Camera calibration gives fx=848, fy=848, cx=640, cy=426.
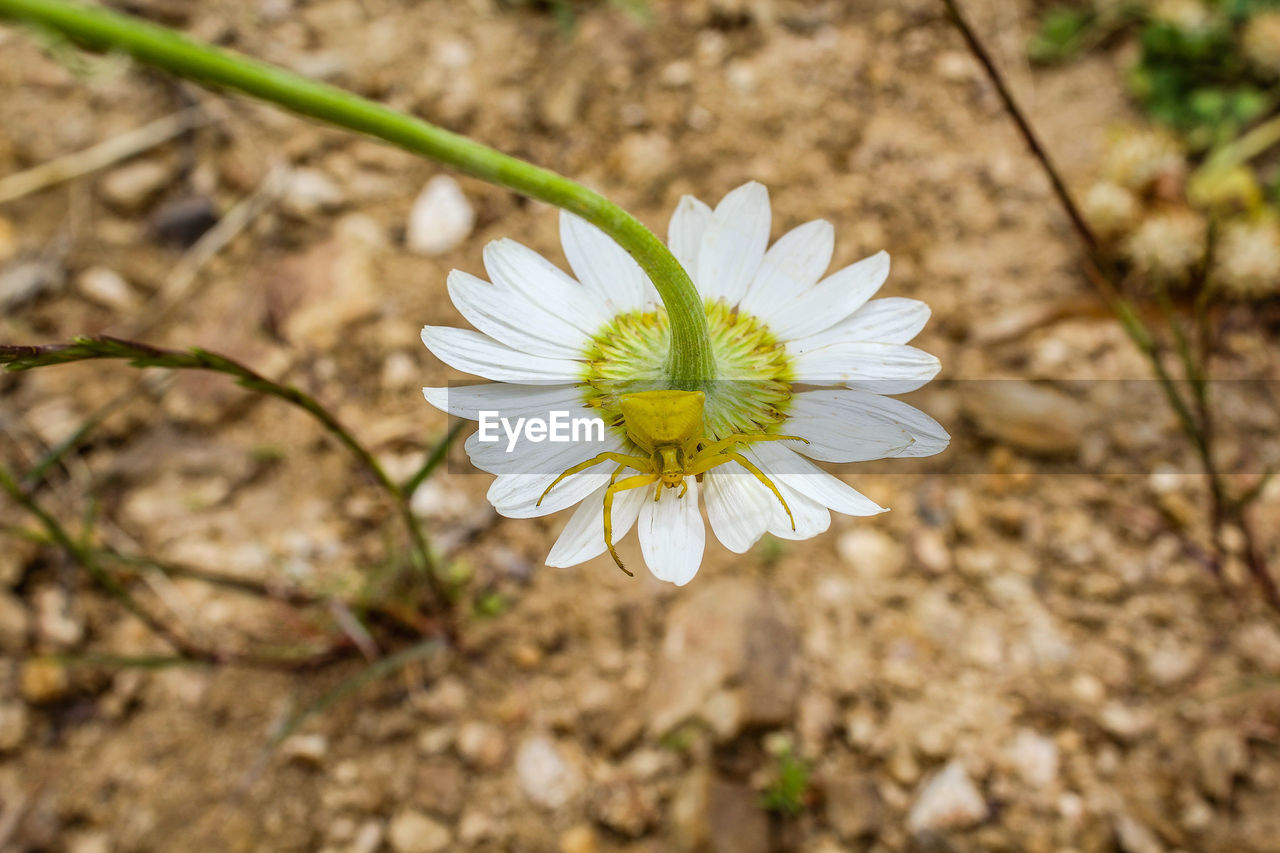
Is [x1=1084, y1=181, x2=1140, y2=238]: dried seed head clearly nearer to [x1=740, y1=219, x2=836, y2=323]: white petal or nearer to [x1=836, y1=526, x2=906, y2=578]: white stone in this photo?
[x1=836, y1=526, x2=906, y2=578]: white stone

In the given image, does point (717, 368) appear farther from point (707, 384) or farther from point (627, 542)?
point (627, 542)

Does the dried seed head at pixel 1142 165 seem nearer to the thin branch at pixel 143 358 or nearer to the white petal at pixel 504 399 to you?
the white petal at pixel 504 399

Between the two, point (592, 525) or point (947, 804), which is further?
point (947, 804)

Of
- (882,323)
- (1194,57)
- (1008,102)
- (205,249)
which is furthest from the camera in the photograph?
(1194,57)

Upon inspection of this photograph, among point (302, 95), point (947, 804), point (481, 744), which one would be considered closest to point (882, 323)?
point (302, 95)

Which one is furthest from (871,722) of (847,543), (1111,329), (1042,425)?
(1111,329)

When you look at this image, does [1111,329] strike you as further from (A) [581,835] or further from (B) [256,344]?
(B) [256,344]
